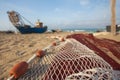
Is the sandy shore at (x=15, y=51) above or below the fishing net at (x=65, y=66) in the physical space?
below

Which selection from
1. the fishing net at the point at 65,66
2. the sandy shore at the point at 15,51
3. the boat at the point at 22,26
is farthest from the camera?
the boat at the point at 22,26

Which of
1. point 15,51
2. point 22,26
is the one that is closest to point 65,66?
point 15,51

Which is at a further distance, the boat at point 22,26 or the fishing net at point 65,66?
the boat at point 22,26

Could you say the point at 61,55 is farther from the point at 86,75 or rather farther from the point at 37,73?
the point at 86,75

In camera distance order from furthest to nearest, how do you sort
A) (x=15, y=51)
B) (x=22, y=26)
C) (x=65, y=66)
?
(x=22, y=26), (x=15, y=51), (x=65, y=66)

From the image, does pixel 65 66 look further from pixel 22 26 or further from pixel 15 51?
pixel 22 26

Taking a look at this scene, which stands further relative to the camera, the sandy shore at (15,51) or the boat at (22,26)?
the boat at (22,26)

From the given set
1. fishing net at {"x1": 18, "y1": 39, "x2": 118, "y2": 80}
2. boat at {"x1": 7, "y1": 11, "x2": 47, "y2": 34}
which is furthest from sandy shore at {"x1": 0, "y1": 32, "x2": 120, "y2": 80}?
boat at {"x1": 7, "y1": 11, "x2": 47, "y2": 34}

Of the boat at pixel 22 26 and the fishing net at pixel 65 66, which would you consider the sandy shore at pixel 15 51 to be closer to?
the fishing net at pixel 65 66

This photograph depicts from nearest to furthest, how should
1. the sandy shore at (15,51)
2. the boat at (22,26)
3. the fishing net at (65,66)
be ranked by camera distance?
the fishing net at (65,66) < the sandy shore at (15,51) < the boat at (22,26)

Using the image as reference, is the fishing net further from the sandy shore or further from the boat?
the boat

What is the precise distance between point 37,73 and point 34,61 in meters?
0.41

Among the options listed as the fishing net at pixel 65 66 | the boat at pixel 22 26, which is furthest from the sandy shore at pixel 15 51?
the boat at pixel 22 26

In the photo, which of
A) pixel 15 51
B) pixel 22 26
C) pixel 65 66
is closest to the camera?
pixel 65 66
